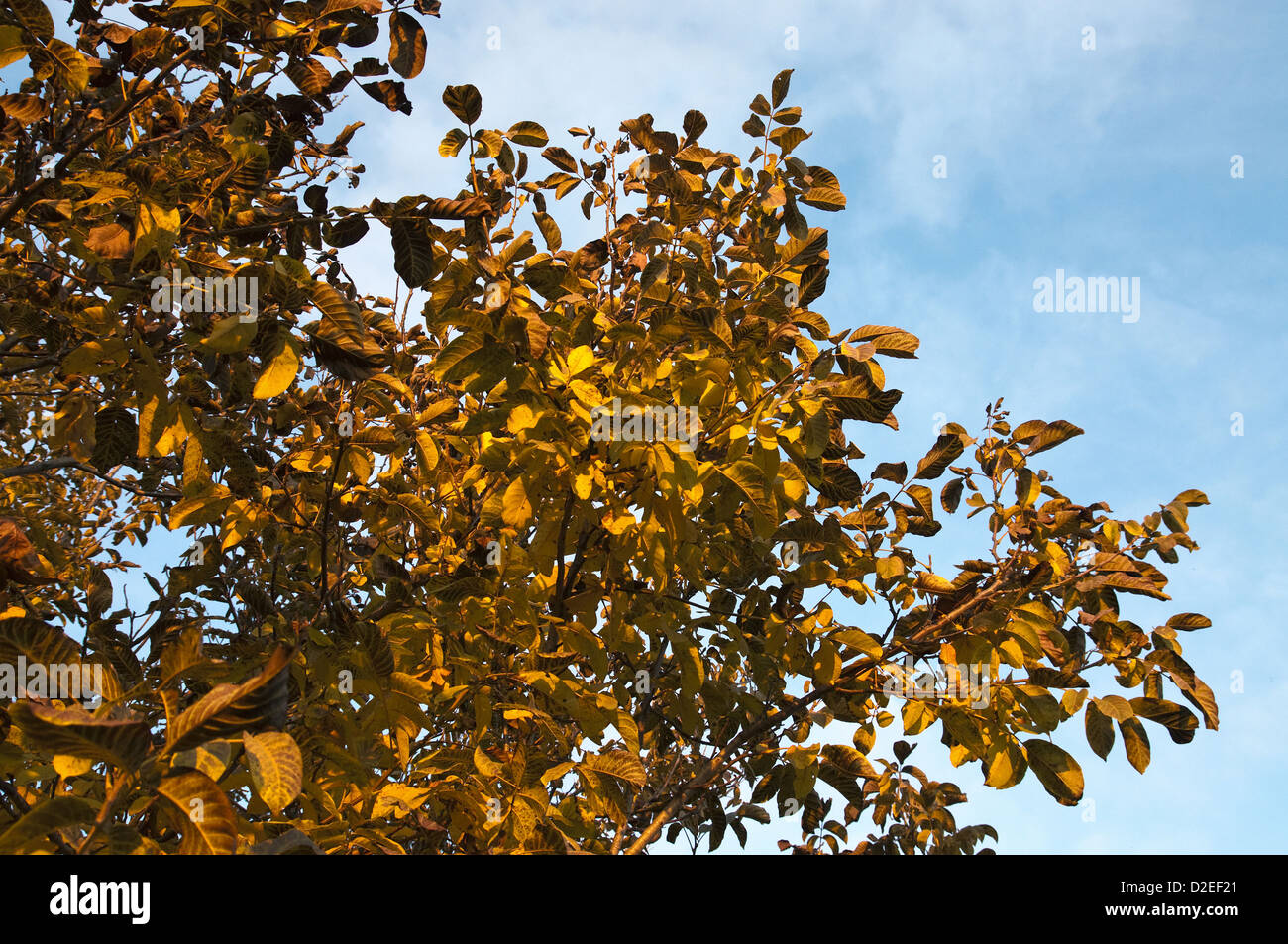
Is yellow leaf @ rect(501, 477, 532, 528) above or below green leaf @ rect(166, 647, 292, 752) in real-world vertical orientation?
above

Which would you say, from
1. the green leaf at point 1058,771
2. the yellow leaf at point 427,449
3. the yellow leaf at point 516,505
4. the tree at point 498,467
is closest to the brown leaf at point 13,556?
the tree at point 498,467

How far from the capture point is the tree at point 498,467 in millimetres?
2314

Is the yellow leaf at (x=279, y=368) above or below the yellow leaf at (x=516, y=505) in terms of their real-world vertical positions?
above

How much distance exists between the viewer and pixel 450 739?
3.60m

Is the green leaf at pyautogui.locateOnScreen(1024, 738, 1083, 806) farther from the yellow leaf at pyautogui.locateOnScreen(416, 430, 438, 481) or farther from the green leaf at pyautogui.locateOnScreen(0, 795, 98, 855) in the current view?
the green leaf at pyautogui.locateOnScreen(0, 795, 98, 855)

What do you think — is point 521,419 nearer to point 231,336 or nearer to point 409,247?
point 409,247

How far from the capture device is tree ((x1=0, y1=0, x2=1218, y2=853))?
7.59 feet

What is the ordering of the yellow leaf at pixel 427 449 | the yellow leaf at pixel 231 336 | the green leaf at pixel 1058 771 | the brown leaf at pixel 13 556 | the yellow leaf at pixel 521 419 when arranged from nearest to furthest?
1. the brown leaf at pixel 13 556
2. the yellow leaf at pixel 231 336
3. the yellow leaf at pixel 521 419
4. the green leaf at pixel 1058 771
5. the yellow leaf at pixel 427 449

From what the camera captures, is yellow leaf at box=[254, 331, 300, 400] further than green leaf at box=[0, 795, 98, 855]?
Yes

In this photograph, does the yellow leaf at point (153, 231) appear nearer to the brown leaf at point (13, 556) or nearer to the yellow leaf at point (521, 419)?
the brown leaf at point (13, 556)

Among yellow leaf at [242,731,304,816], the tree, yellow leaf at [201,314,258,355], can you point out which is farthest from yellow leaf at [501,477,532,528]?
yellow leaf at [242,731,304,816]

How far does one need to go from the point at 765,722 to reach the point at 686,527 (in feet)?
4.27

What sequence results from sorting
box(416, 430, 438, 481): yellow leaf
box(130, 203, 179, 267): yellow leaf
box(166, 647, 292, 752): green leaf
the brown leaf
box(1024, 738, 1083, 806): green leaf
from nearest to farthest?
box(166, 647, 292, 752): green leaf, the brown leaf, box(130, 203, 179, 267): yellow leaf, box(1024, 738, 1083, 806): green leaf, box(416, 430, 438, 481): yellow leaf

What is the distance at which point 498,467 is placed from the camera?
255 cm
